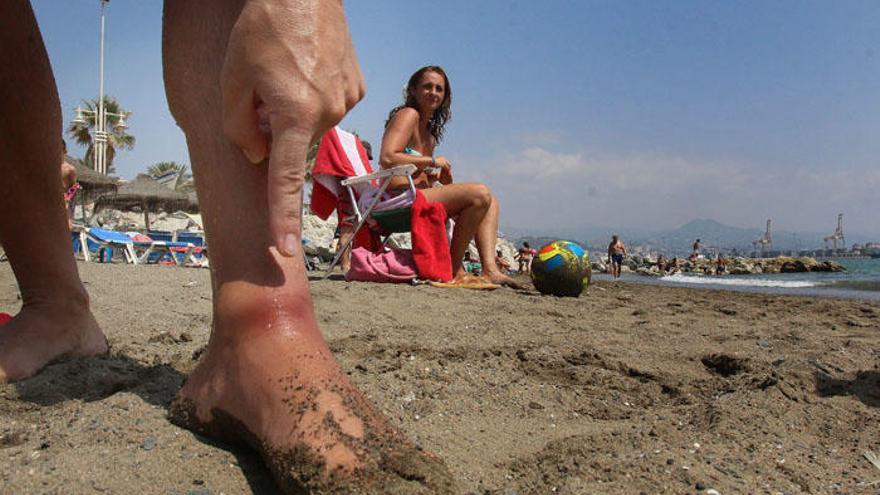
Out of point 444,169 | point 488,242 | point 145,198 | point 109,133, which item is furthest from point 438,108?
point 109,133

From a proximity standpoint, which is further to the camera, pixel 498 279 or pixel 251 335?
pixel 498 279

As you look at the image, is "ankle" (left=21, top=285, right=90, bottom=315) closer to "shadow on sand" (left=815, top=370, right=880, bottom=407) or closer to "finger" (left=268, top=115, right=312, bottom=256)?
"finger" (left=268, top=115, right=312, bottom=256)

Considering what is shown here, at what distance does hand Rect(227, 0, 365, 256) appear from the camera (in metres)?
0.99

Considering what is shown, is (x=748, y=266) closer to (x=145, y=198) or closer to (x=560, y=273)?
(x=145, y=198)

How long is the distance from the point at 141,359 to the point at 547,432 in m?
1.23

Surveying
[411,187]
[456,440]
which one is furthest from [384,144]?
[456,440]

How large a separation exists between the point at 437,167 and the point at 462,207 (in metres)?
0.58

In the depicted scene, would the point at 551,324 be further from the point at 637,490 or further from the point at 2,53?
the point at 2,53

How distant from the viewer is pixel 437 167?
5602 mm

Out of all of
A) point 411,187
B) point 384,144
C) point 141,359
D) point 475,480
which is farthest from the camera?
point 384,144

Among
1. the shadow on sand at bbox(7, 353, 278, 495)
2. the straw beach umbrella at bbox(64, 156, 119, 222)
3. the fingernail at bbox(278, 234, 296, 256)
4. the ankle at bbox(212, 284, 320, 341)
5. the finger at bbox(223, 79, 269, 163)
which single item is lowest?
the shadow on sand at bbox(7, 353, 278, 495)

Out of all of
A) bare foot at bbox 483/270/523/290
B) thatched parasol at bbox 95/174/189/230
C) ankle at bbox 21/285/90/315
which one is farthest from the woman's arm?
thatched parasol at bbox 95/174/189/230

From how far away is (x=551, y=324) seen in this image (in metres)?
3.19

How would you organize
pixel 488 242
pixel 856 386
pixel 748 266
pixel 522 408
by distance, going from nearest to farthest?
pixel 522 408, pixel 856 386, pixel 488 242, pixel 748 266
